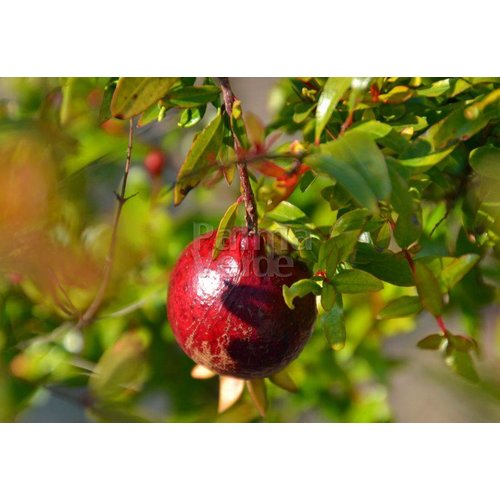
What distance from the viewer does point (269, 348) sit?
Answer: 0.70 m

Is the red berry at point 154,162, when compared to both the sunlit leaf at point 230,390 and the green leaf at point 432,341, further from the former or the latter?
the green leaf at point 432,341

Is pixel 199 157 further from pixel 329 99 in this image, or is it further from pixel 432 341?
pixel 432 341

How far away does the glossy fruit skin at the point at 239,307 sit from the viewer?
69 cm

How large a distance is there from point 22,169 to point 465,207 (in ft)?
1.72

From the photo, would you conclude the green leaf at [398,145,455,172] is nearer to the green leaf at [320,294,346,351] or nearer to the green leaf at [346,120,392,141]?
the green leaf at [346,120,392,141]

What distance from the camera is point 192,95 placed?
0.71 metres

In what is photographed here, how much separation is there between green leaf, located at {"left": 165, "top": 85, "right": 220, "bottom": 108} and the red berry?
2.12ft

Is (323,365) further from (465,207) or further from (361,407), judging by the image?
(465,207)

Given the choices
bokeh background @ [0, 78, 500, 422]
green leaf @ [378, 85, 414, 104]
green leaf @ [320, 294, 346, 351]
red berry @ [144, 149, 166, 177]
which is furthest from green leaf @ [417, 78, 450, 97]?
red berry @ [144, 149, 166, 177]

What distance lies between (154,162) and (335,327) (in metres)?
0.77

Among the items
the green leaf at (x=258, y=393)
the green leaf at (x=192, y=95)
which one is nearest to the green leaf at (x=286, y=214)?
the green leaf at (x=192, y=95)

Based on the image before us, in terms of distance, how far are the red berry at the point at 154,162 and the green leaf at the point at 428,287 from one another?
2.47 ft

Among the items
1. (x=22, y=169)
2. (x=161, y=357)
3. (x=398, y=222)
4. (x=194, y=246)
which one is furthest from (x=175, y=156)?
(x=398, y=222)

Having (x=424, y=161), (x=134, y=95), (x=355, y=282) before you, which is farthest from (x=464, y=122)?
(x=134, y=95)
